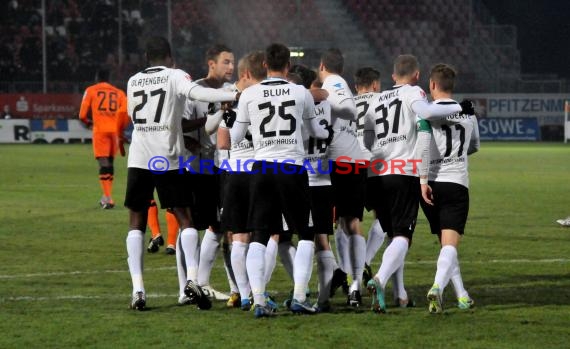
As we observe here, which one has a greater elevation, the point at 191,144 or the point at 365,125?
the point at 365,125

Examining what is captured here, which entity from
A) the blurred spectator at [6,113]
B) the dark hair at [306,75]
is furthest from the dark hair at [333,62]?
the blurred spectator at [6,113]

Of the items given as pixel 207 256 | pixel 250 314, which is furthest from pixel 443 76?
pixel 207 256

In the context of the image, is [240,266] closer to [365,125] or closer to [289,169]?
[289,169]

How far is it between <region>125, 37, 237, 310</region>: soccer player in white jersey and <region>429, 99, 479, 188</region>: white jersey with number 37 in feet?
6.59

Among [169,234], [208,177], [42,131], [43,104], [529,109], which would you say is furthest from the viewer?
[529,109]

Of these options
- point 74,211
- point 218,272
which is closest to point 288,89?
point 218,272

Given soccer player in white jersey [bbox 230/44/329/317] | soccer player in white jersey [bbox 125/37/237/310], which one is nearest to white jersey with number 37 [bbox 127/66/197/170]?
soccer player in white jersey [bbox 125/37/237/310]

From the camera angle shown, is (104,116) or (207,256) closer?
(207,256)

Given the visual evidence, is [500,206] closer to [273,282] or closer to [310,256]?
[273,282]

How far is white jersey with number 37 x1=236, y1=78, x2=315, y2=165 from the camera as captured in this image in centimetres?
796

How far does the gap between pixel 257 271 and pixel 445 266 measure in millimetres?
1466

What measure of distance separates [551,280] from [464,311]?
208cm

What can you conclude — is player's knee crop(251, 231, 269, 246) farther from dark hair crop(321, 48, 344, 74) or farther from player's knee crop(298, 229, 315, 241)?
dark hair crop(321, 48, 344, 74)

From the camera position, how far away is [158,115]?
8672 mm
